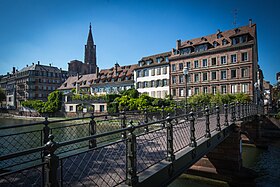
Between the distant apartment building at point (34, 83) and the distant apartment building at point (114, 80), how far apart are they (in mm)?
29766

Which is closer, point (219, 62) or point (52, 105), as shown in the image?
point (219, 62)

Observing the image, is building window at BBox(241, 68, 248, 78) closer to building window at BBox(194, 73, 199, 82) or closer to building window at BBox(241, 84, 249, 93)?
building window at BBox(241, 84, 249, 93)

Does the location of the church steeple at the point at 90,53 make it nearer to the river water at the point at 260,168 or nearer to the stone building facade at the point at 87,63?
the stone building facade at the point at 87,63

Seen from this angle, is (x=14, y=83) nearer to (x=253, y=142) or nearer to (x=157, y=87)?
(x=157, y=87)

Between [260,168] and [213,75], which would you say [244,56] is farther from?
[260,168]

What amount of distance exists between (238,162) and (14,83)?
89.6 meters

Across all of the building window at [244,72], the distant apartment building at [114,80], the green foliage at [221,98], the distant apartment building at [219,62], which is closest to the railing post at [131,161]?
the green foliage at [221,98]

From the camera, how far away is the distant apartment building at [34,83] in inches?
2803

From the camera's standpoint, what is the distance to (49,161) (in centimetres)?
247

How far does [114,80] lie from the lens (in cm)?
5012

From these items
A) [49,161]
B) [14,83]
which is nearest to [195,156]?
[49,161]

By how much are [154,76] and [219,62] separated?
14.7m

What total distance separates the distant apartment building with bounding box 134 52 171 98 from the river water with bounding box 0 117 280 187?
2333 cm

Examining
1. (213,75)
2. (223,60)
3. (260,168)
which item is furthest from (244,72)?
(260,168)
